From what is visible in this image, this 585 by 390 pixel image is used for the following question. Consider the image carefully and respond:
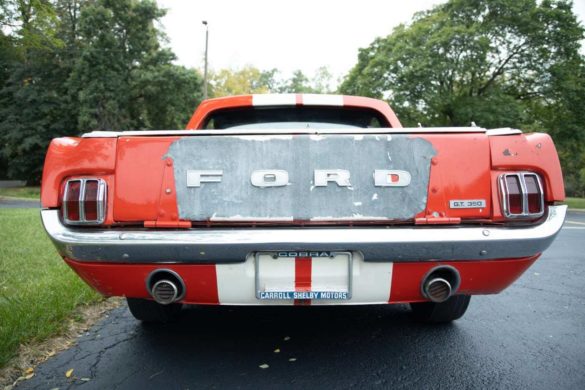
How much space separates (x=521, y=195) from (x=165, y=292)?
5.92 feet

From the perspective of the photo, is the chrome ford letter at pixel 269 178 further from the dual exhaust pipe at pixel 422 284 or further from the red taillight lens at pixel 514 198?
the red taillight lens at pixel 514 198

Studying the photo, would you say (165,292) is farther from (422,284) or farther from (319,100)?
(319,100)

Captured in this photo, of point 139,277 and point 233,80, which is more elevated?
point 233,80

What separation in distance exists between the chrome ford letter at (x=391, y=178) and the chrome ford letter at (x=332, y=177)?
0.15 metres

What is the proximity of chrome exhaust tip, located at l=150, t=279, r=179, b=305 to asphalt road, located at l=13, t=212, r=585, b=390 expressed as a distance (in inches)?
19.2

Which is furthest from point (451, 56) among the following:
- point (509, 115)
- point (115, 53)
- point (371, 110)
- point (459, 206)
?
point (115, 53)

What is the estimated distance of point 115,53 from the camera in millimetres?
24984

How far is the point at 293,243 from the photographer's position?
5.85ft

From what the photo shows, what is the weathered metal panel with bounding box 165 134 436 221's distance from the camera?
6.17 ft

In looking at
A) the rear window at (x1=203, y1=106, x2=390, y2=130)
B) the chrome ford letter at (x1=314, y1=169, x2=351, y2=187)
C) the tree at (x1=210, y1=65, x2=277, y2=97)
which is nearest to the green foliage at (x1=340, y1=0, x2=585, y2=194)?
the rear window at (x1=203, y1=106, x2=390, y2=130)

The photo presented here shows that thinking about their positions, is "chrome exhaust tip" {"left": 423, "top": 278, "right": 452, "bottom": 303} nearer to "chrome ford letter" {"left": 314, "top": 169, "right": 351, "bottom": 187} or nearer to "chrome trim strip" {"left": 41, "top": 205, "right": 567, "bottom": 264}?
"chrome trim strip" {"left": 41, "top": 205, "right": 567, "bottom": 264}

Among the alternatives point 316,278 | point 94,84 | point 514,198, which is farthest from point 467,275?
point 94,84

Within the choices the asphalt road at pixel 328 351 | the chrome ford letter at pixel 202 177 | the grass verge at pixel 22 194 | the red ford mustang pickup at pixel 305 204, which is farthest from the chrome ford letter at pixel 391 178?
the grass verge at pixel 22 194

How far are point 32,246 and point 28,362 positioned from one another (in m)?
3.95
